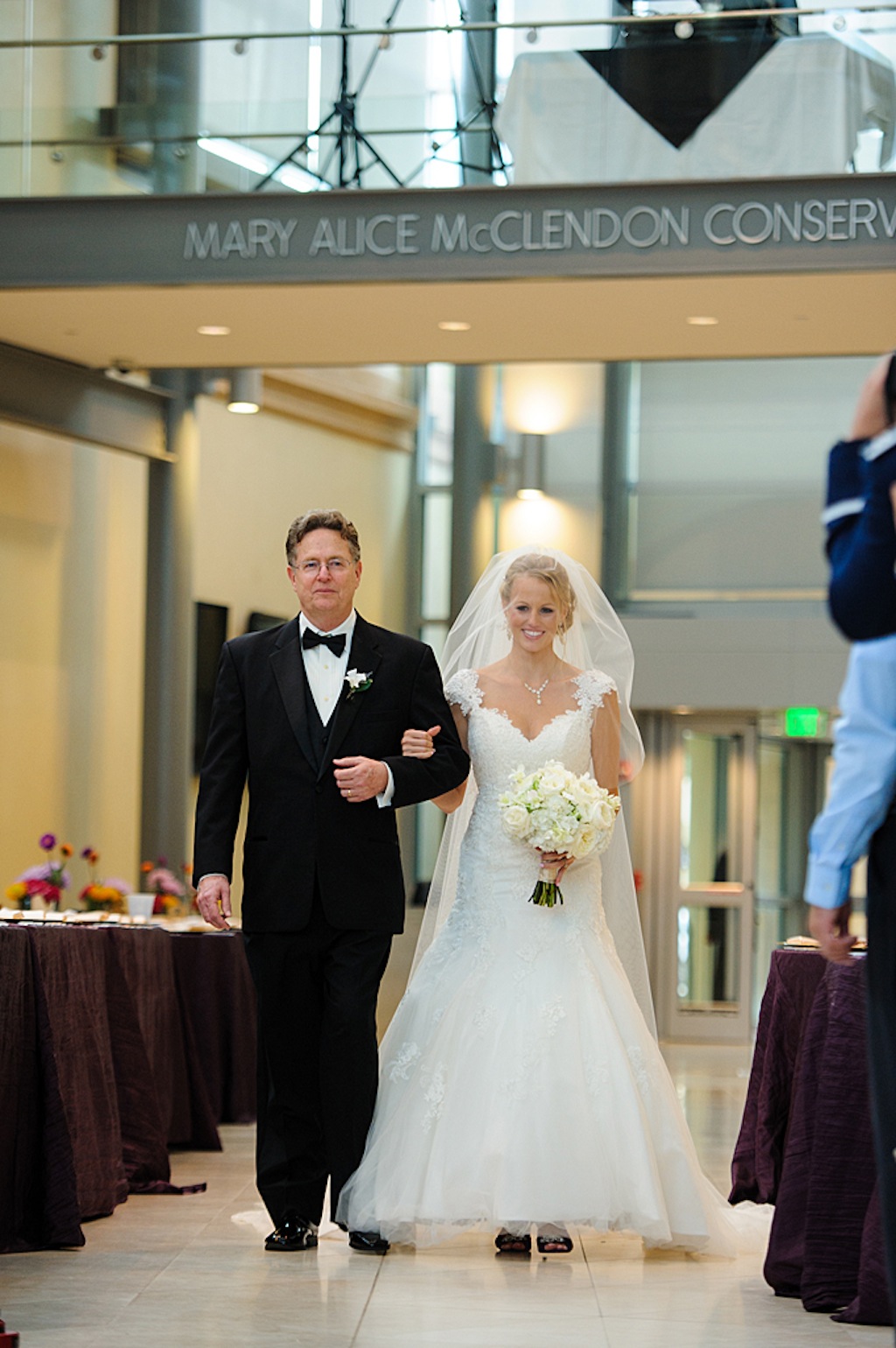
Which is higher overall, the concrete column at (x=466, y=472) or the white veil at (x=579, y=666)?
the concrete column at (x=466, y=472)

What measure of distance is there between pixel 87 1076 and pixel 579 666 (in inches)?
71.5

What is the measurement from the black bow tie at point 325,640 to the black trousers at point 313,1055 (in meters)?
0.66

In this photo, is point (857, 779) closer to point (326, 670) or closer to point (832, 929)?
point (832, 929)

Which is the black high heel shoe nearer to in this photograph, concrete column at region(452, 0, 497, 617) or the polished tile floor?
the polished tile floor

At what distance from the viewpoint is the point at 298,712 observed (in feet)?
14.9

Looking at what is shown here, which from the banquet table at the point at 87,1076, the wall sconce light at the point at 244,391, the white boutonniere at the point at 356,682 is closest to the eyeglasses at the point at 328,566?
the white boutonniere at the point at 356,682

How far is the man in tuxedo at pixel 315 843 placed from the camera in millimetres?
4422

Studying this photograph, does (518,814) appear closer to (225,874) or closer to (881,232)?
(225,874)

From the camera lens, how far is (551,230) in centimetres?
843

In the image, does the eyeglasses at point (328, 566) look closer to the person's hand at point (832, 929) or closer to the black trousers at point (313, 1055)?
the black trousers at point (313, 1055)

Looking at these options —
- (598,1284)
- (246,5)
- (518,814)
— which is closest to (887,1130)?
(598,1284)

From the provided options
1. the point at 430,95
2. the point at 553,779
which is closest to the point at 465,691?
the point at 553,779

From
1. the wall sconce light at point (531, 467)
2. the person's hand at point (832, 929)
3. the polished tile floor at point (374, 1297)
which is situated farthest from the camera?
the wall sconce light at point (531, 467)

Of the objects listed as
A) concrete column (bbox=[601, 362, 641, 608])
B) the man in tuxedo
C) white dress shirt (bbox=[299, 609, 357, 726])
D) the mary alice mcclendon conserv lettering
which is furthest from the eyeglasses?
concrete column (bbox=[601, 362, 641, 608])
